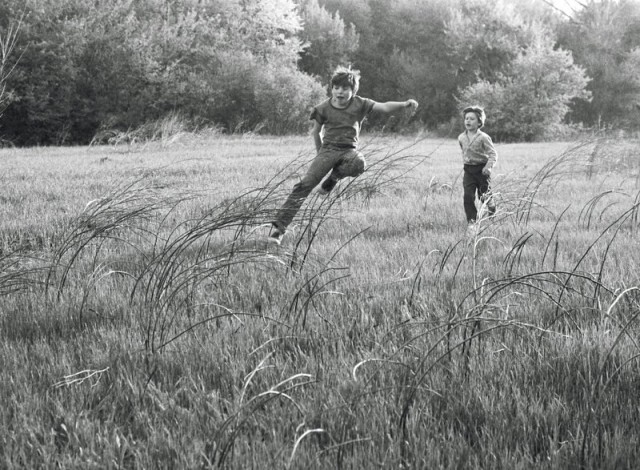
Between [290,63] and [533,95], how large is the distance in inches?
519

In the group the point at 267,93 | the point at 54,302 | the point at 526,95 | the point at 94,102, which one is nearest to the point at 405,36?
the point at 526,95

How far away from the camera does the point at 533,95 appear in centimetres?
→ 3109

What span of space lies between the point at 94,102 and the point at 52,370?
23.7 m

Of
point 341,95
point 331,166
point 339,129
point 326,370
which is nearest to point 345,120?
point 339,129

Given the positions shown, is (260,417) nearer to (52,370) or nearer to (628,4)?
(52,370)

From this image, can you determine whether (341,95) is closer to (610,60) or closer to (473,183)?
(473,183)

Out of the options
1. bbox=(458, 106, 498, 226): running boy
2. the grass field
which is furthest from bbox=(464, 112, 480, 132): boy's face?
the grass field

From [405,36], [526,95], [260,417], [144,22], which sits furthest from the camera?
[405,36]

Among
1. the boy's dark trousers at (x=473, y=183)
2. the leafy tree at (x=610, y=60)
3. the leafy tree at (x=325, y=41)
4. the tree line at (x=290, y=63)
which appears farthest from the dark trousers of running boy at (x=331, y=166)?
the leafy tree at (x=610, y=60)

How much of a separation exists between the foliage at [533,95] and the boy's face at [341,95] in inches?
1082

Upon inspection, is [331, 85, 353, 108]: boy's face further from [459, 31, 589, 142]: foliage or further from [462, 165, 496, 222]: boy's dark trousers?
[459, 31, 589, 142]: foliage

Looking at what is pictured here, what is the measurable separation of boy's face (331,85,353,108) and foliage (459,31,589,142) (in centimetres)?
2747

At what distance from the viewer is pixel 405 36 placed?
38.8 m

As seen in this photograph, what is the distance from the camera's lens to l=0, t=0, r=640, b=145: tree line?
22938 millimetres
